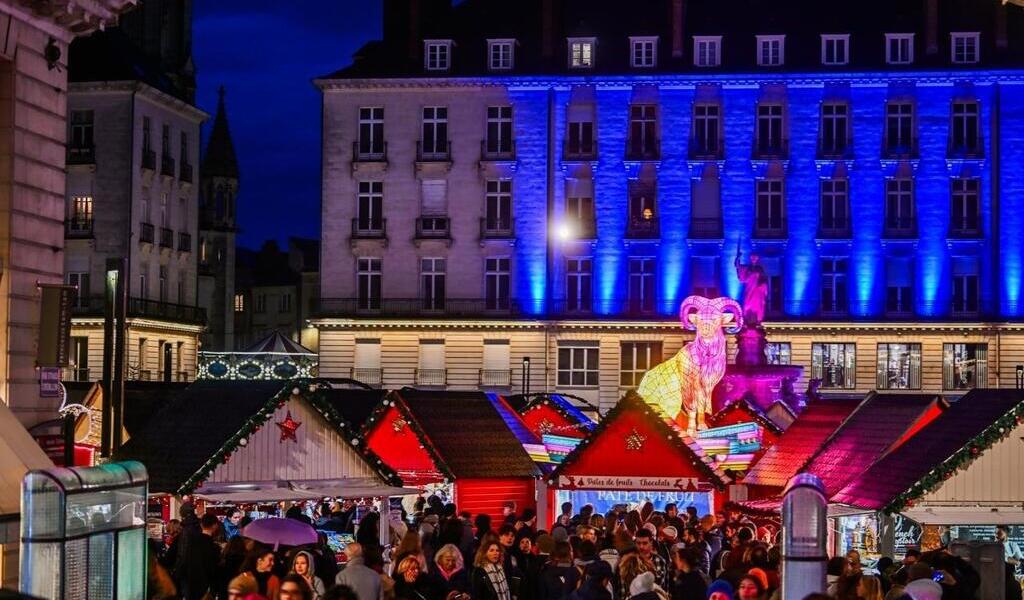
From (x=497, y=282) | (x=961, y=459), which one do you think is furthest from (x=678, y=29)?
(x=961, y=459)

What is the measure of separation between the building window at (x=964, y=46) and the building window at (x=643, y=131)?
9902mm

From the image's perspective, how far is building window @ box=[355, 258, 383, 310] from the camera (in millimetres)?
68062

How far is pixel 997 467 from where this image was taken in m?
21.0

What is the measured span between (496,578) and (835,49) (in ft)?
171

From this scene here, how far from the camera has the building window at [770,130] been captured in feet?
217

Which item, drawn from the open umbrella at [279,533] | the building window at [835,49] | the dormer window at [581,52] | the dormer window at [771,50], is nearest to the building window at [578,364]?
the dormer window at [581,52]

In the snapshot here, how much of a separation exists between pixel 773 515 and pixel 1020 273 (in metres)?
41.4

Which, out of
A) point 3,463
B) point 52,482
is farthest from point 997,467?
point 52,482

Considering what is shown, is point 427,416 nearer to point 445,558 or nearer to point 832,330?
point 445,558

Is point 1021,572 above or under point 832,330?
under

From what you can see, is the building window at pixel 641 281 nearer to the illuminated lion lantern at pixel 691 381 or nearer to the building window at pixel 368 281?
the building window at pixel 368 281

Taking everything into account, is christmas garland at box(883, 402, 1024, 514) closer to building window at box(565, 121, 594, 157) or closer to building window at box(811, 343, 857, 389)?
building window at box(811, 343, 857, 389)

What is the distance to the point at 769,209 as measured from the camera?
66438mm

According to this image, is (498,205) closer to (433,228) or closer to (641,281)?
(433,228)
